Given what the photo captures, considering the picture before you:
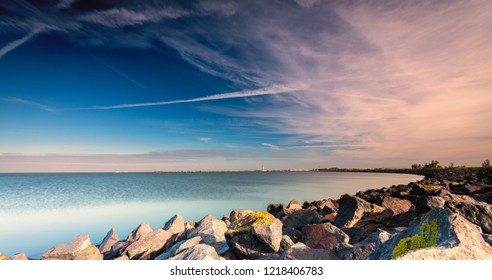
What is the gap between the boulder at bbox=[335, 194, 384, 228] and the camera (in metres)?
8.89

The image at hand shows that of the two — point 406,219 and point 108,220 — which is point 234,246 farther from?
point 108,220

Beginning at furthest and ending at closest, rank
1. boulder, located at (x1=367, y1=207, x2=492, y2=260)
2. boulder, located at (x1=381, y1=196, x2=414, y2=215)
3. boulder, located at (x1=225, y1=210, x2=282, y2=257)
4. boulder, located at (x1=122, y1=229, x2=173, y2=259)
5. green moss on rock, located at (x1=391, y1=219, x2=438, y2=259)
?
boulder, located at (x1=381, y1=196, x2=414, y2=215) < boulder, located at (x1=122, y1=229, x2=173, y2=259) < boulder, located at (x1=225, y1=210, x2=282, y2=257) < green moss on rock, located at (x1=391, y1=219, x2=438, y2=259) < boulder, located at (x1=367, y1=207, x2=492, y2=260)

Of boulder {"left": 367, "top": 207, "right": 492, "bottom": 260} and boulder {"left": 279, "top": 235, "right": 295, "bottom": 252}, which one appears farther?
boulder {"left": 279, "top": 235, "right": 295, "bottom": 252}

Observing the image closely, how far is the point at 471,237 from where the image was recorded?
3.20 metres

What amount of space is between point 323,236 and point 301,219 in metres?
3.74

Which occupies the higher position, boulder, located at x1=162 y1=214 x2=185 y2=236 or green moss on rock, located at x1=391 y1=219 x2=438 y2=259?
green moss on rock, located at x1=391 y1=219 x2=438 y2=259

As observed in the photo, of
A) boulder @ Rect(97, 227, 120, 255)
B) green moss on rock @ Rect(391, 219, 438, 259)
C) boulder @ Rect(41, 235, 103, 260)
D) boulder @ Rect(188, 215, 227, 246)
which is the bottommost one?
boulder @ Rect(97, 227, 120, 255)

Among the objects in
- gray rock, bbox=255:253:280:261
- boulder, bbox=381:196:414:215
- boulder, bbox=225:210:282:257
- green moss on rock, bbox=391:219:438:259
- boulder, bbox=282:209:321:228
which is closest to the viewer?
green moss on rock, bbox=391:219:438:259

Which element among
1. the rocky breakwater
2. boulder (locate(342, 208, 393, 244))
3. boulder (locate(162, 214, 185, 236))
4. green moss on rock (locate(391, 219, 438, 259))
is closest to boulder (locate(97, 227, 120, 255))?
the rocky breakwater

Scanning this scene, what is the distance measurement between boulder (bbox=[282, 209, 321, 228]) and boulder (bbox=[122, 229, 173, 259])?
196 inches

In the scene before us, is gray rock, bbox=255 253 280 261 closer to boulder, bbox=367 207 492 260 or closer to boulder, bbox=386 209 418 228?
boulder, bbox=367 207 492 260
